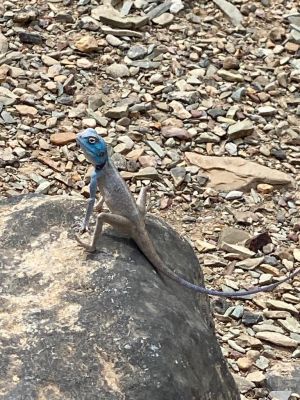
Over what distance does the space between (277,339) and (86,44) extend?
3456 mm

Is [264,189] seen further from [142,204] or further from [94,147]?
[94,147]

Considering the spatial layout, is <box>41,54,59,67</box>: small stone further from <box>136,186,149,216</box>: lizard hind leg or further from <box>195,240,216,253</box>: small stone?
<box>136,186,149,216</box>: lizard hind leg

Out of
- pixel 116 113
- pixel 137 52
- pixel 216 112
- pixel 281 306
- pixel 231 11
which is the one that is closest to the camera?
pixel 281 306

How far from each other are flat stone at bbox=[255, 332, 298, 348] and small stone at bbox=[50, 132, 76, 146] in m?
2.21

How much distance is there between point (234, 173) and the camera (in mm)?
7328

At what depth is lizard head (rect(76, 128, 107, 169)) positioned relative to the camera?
4281 mm

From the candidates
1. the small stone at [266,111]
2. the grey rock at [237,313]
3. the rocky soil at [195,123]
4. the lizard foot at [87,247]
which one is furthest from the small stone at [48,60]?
the lizard foot at [87,247]

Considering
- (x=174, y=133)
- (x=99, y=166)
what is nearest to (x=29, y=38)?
(x=174, y=133)

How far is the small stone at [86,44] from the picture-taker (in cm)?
822

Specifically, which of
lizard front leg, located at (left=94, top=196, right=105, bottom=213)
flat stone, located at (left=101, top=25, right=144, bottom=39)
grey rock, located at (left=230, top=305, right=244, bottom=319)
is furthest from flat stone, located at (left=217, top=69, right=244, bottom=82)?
lizard front leg, located at (left=94, top=196, right=105, bottom=213)

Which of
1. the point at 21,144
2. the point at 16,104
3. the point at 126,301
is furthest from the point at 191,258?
the point at 16,104

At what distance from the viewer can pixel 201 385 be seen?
12.0ft

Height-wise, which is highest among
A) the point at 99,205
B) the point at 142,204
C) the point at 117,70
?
the point at 142,204

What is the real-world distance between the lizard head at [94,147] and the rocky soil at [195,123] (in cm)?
190
